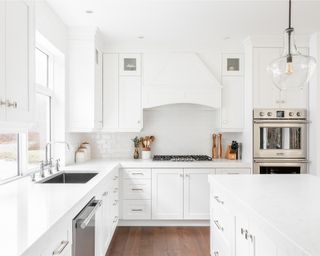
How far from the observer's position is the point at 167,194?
4082 millimetres

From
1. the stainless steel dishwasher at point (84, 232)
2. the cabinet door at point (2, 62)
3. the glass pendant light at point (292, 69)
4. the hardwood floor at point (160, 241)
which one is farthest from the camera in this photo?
the hardwood floor at point (160, 241)

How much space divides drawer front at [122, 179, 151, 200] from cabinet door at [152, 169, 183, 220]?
0.08 meters

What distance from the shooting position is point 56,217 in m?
1.54

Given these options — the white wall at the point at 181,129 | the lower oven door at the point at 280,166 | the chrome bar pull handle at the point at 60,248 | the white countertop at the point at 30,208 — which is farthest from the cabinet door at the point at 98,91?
the chrome bar pull handle at the point at 60,248

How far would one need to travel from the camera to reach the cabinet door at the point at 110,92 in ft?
14.2

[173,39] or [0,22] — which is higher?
[173,39]

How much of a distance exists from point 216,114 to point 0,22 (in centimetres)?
346

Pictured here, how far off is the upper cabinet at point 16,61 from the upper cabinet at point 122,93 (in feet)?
7.50

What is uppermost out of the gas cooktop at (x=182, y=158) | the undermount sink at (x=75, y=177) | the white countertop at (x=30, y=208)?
the gas cooktop at (x=182, y=158)

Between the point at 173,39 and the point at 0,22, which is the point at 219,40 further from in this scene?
the point at 0,22

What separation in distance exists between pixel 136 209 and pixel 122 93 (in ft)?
5.41

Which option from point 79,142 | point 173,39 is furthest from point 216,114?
point 79,142

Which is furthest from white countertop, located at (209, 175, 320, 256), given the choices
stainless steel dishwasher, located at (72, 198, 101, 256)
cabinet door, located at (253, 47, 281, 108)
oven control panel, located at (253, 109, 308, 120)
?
cabinet door, located at (253, 47, 281, 108)

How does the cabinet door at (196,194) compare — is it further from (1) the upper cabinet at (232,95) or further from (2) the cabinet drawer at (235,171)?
(1) the upper cabinet at (232,95)
